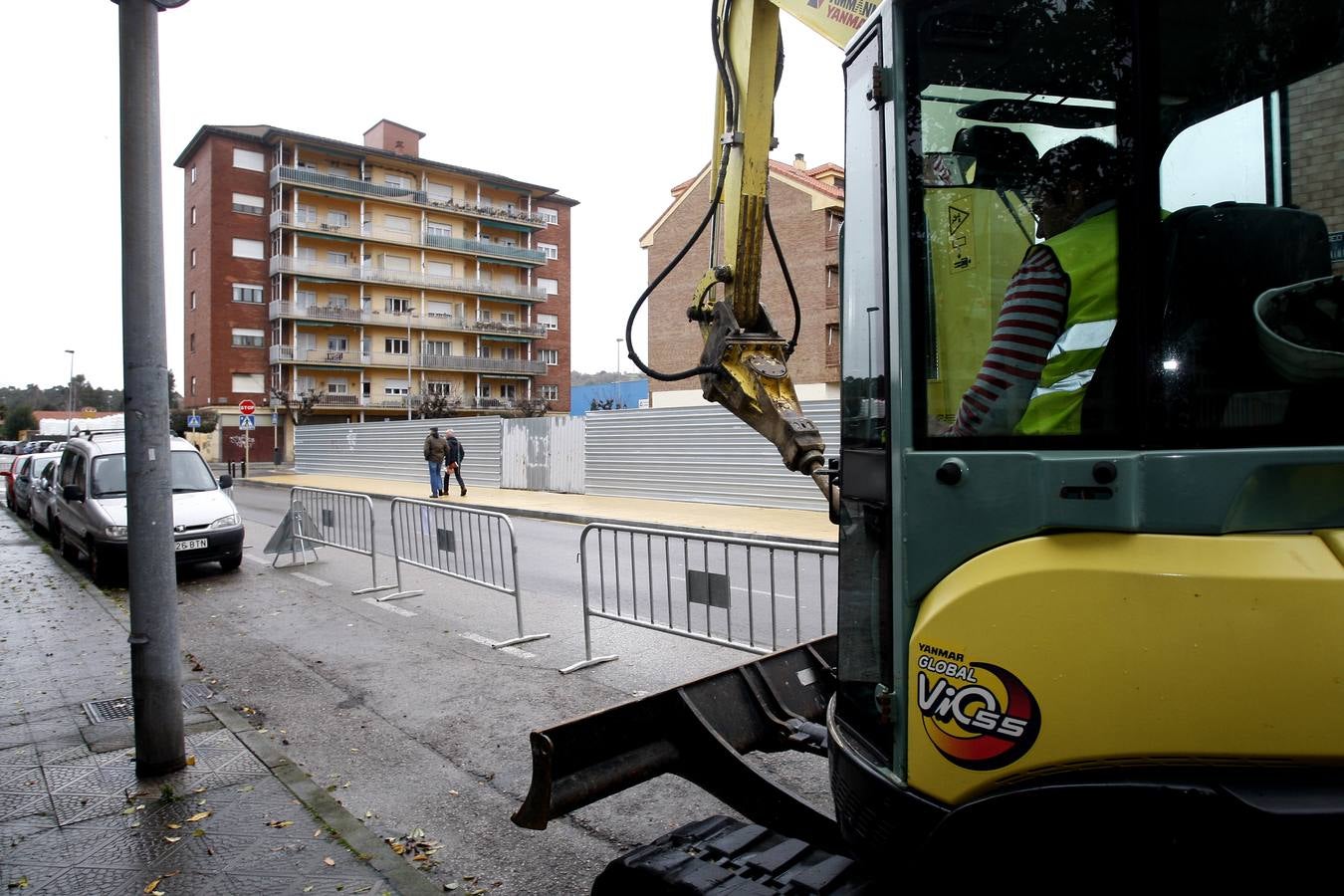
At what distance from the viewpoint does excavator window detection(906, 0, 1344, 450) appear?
1669 millimetres

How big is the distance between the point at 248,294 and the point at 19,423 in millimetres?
38452

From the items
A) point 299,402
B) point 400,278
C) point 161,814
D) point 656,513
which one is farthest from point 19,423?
point 161,814

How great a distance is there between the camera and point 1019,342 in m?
1.84

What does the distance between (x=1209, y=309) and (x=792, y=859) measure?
5.22 feet

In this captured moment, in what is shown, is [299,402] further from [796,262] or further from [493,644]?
[493,644]

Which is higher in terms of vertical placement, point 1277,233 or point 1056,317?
point 1277,233

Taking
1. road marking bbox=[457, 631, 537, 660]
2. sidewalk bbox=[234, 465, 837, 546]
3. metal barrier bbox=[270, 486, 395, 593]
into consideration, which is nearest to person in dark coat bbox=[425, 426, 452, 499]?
sidewalk bbox=[234, 465, 837, 546]

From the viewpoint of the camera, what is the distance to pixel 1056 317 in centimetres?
181

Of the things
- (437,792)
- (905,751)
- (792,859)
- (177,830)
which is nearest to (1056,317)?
(905,751)

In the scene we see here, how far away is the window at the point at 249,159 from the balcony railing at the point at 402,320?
32.0ft

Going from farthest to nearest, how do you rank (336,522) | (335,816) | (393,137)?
1. (393,137)
2. (336,522)
3. (335,816)

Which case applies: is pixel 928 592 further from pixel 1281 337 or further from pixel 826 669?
pixel 826 669

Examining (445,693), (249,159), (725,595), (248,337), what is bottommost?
(445,693)

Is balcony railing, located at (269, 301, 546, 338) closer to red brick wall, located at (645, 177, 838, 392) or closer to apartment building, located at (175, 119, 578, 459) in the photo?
apartment building, located at (175, 119, 578, 459)
